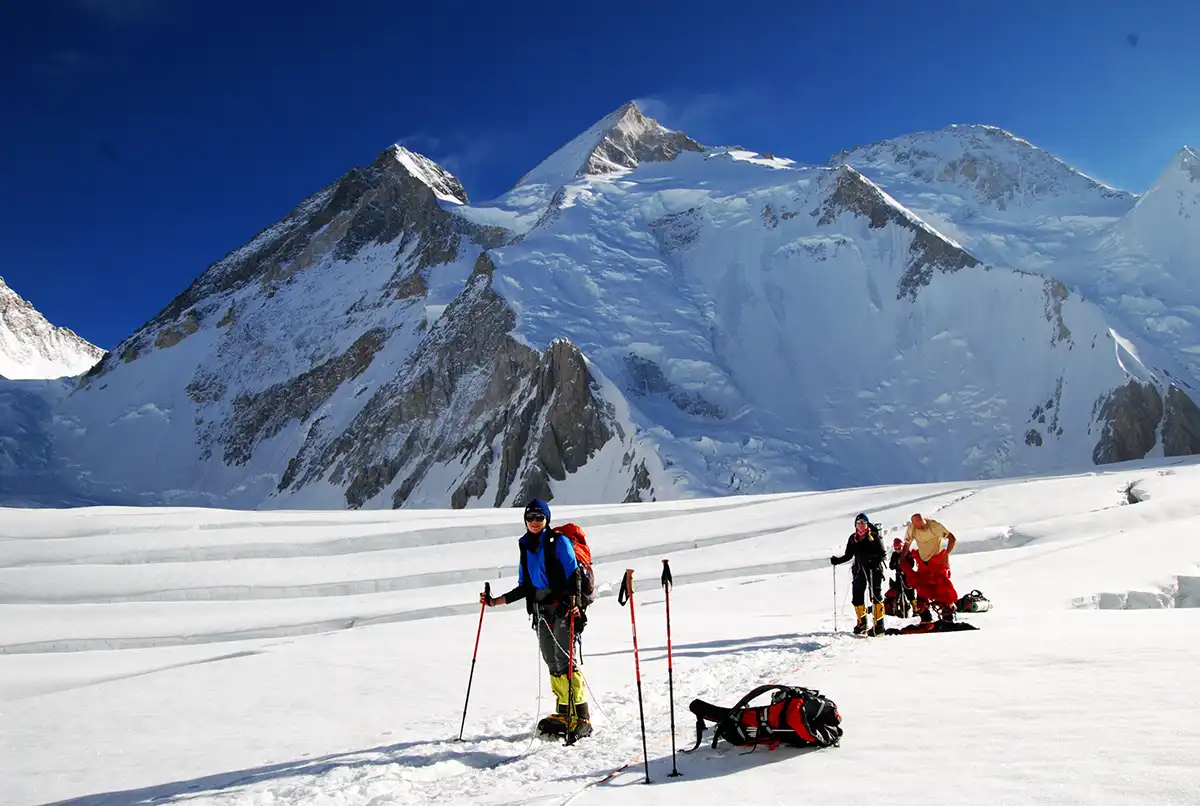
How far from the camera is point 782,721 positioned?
5.55 m

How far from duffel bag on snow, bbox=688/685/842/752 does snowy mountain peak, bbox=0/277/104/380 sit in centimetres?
18018

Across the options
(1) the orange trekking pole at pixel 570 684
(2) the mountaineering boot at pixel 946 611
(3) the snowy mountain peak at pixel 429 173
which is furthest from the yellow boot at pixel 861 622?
(3) the snowy mountain peak at pixel 429 173

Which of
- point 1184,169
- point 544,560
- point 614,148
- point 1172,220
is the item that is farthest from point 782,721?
point 614,148

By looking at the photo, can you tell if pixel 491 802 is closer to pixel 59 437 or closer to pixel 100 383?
pixel 59 437

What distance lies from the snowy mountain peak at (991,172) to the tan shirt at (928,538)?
9251 centimetres

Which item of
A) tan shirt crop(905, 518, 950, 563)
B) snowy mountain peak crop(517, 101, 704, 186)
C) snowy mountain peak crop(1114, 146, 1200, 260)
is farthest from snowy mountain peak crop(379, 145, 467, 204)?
tan shirt crop(905, 518, 950, 563)

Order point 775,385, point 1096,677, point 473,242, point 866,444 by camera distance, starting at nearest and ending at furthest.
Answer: point 1096,677 → point 866,444 → point 775,385 → point 473,242

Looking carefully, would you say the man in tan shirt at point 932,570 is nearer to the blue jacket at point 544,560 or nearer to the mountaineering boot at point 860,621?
the mountaineering boot at point 860,621

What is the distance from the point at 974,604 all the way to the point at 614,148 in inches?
4698

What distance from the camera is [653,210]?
88.2 metres

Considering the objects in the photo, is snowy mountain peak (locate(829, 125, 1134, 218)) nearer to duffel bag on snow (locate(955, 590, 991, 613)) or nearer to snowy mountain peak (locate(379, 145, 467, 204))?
snowy mountain peak (locate(379, 145, 467, 204))

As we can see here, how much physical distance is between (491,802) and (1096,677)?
4.50 m

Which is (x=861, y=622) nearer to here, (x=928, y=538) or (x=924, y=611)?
(x=924, y=611)

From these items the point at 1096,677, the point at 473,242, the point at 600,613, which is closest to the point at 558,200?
the point at 473,242
